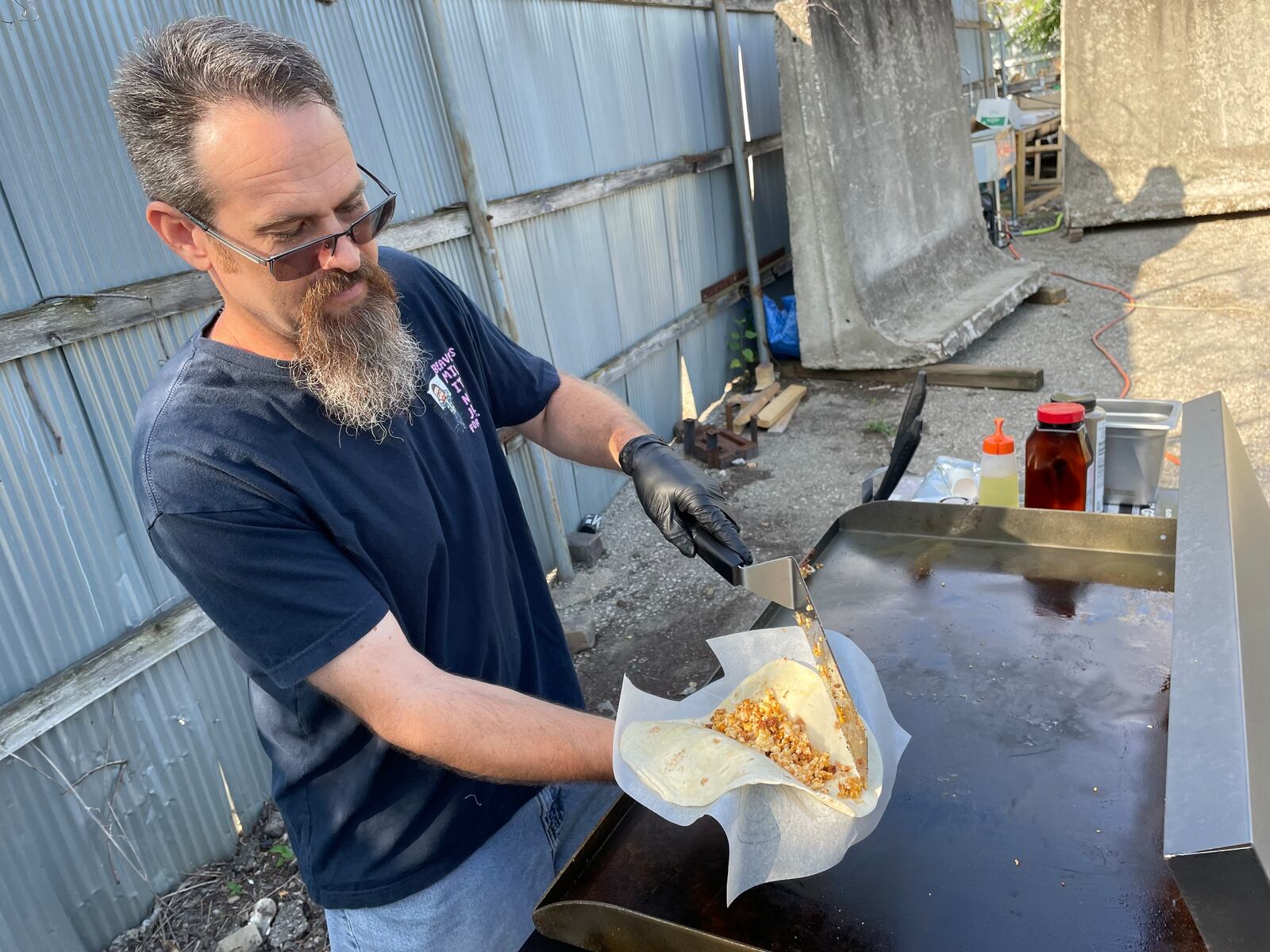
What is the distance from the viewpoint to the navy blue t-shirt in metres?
1.33

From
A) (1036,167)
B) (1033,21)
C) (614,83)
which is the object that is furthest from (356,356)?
(1033,21)

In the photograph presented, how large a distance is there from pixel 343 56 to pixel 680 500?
2.56 m

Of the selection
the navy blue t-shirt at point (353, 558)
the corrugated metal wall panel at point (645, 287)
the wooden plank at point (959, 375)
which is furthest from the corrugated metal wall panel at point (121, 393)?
the wooden plank at point (959, 375)

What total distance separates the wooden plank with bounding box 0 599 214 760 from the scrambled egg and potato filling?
1.96 m

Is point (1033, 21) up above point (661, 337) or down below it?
above

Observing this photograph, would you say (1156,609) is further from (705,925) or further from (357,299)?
(357,299)

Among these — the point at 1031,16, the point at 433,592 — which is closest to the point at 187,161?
the point at 433,592

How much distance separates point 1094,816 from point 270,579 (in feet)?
4.14

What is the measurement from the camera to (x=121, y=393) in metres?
2.59

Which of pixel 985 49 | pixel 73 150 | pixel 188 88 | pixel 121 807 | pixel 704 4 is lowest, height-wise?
pixel 121 807

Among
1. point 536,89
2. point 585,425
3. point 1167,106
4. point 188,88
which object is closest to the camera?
point 188,88

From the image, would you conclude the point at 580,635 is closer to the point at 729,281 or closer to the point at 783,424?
the point at 783,424

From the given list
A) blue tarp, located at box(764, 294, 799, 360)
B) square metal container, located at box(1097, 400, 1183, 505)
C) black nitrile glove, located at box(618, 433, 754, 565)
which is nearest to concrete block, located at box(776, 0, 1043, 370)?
blue tarp, located at box(764, 294, 799, 360)

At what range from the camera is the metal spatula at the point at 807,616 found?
1319 mm
